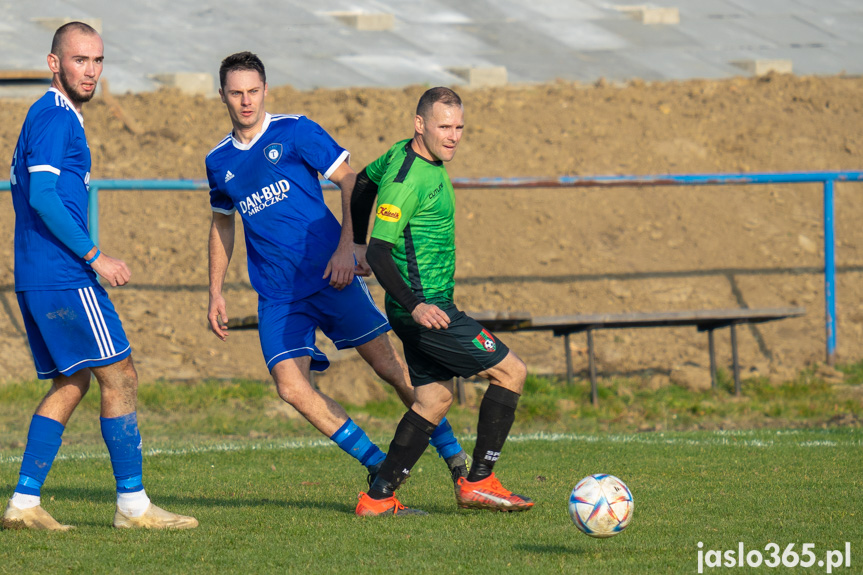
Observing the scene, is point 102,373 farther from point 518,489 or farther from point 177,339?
point 177,339

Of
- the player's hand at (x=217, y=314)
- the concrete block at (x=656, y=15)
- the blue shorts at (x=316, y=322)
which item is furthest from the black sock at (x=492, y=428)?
the concrete block at (x=656, y=15)

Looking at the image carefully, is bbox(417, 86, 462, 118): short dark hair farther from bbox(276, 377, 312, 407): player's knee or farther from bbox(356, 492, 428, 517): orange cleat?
bbox(356, 492, 428, 517): orange cleat

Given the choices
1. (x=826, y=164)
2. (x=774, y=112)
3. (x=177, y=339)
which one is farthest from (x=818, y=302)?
(x=177, y=339)

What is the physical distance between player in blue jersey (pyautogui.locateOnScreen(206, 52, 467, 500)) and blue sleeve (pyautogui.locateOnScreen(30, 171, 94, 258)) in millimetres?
980

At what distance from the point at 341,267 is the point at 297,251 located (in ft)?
0.89

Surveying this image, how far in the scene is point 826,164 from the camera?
575 inches

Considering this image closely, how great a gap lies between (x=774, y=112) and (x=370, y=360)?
1152 centimetres

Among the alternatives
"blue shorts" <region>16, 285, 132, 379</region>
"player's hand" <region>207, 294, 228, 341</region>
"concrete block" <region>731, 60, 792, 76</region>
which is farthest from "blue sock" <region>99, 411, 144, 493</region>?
"concrete block" <region>731, 60, 792, 76</region>

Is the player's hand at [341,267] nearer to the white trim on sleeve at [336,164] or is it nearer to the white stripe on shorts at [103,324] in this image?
the white trim on sleeve at [336,164]

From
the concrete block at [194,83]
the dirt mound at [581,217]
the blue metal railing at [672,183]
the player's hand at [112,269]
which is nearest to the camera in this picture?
the player's hand at [112,269]

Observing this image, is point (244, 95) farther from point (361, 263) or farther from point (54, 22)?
point (54, 22)

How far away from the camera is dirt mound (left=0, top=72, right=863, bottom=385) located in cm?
1170

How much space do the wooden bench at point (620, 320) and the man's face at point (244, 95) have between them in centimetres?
398

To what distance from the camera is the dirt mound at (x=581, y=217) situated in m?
11.7
